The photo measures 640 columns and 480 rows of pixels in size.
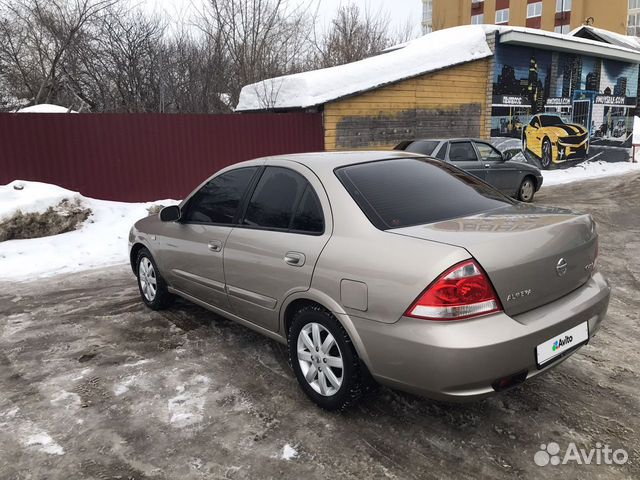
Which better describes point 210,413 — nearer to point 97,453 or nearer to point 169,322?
point 97,453

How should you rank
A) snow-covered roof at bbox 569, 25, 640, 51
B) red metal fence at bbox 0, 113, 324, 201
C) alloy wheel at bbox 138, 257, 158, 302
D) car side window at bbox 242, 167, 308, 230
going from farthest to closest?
1. snow-covered roof at bbox 569, 25, 640, 51
2. red metal fence at bbox 0, 113, 324, 201
3. alloy wheel at bbox 138, 257, 158, 302
4. car side window at bbox 242, 167, 308, 230

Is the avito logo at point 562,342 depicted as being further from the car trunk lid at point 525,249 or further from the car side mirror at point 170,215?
the car side mirror at point 170,215

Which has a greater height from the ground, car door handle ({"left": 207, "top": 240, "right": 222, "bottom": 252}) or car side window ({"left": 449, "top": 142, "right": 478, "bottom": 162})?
car side window ({"left": 449, "top": 142, "right": 478, "bottom": 162})

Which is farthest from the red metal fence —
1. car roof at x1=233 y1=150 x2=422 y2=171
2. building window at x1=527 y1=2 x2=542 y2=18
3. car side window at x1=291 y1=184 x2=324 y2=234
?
building window at x1=527 y1=2 x2=542 y2=18

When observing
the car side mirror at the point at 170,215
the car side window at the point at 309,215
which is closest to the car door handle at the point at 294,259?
the car side window at the point at 309,215

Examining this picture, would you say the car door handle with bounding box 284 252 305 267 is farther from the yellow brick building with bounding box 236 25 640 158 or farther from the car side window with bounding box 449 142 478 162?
the yellow brick building with bounding box 236 25 640 158

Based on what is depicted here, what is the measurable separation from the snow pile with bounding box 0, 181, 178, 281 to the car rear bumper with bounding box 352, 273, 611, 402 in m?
5.39

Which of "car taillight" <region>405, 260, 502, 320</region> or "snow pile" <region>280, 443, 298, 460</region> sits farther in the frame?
"snow pile" <region>280, 443, 298, 460</region>

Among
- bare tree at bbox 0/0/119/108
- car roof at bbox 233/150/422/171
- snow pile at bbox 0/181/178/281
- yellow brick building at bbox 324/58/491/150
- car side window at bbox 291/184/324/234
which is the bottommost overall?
snow pile at bbox 0/181/178/281

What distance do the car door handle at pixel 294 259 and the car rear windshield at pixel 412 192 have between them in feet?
1.51

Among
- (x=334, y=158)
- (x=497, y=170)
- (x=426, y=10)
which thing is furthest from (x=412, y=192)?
(x=426, y=10)

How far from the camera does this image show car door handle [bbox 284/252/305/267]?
2965 millimetres

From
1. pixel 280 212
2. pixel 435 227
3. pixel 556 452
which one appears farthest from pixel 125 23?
pixel 556 452

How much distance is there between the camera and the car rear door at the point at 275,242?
118 inches
